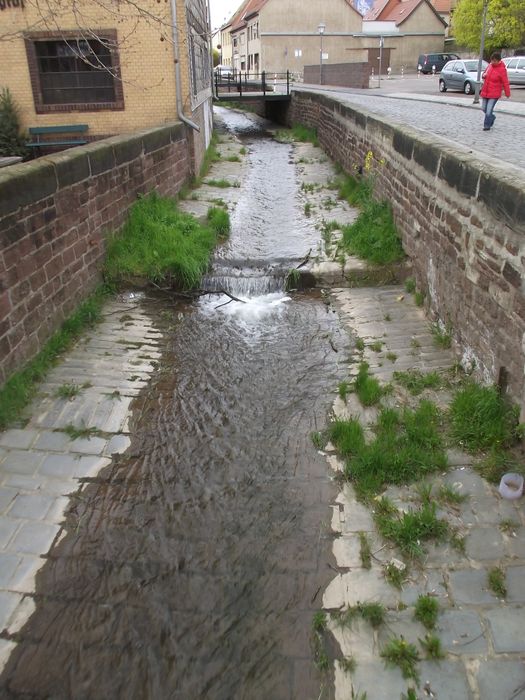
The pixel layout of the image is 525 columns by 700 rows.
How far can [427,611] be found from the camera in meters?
3.04

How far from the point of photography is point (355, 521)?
3.74 metres

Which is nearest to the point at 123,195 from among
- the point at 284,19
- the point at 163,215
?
the point at 163,215

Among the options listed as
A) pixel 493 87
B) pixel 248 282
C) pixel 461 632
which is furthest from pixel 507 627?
pixel 493 87

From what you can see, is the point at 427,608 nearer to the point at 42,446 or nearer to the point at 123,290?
the point at 42,446

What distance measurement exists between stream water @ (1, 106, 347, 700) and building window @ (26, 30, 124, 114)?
9.55 metres

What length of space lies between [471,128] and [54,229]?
911 centimetres

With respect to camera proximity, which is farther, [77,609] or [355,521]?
[355,521]

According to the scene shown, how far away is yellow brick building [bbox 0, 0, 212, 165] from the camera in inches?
489

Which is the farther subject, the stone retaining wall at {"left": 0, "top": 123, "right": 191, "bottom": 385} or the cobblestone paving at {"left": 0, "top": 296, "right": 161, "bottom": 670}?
the stone retaining wall at {"left": 0, "top": 123, "right": 191, "bottom": 385}

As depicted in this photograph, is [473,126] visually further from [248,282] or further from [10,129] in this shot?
[10,129]

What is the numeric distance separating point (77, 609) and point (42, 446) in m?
1.52

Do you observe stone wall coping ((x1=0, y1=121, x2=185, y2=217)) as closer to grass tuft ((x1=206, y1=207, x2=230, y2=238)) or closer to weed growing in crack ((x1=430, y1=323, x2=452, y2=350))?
grass tuft ((x1=206, y1=207, x2=230, y2=238))

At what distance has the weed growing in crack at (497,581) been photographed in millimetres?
3121

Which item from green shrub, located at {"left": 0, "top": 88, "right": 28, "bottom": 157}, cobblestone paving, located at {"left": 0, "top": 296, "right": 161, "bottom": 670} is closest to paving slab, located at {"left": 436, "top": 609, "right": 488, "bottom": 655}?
cobblestone paving, located at {"left": 0, "top": 296, "right": 161, "bottom": 670}
